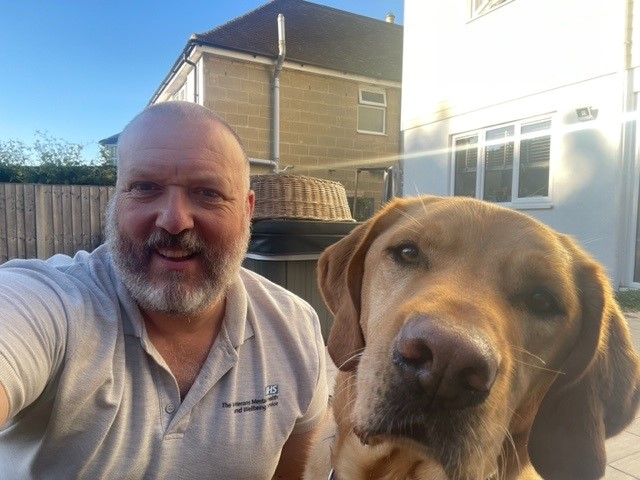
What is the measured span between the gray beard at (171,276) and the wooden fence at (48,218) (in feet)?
24.2

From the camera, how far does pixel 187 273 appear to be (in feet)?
6.06

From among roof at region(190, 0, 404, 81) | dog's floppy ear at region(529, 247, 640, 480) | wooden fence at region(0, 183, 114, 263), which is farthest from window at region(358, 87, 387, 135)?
dog's floppy ear at region(529, 247, 640, 480)

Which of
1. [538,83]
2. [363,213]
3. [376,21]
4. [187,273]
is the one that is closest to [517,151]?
[538,83]

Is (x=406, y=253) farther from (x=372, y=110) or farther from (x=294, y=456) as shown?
(x=372, y=110)

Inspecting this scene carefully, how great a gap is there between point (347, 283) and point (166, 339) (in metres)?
0.71

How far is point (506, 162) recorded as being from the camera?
27.3 feet

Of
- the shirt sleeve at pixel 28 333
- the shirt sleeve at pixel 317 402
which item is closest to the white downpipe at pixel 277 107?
Result: the shirt sleeve at pixel 317 402

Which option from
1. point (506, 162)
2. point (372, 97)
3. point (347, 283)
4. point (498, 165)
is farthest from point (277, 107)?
point (347, 283)

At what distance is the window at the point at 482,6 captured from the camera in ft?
27.4

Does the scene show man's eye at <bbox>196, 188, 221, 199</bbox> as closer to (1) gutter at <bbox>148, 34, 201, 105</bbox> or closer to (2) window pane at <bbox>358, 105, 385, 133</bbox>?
(1) gutter at <bbox>148, 34, 201, 105</bbox>

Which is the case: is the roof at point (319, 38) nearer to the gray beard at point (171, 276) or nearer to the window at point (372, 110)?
the window at point (372, 110)

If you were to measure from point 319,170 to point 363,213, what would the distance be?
1.82 meters

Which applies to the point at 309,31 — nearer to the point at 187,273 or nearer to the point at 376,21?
the point at 376,21

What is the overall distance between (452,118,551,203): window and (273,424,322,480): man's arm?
22.1 ft
